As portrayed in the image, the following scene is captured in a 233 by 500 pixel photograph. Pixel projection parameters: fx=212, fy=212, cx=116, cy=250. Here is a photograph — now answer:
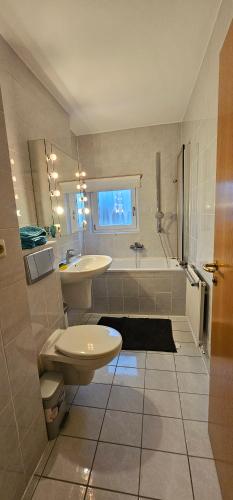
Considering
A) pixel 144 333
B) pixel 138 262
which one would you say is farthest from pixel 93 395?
pixel 138 262

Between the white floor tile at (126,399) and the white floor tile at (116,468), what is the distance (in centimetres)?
25

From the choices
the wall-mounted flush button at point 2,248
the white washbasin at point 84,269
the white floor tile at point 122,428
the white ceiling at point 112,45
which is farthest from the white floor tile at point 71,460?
the white ceiling at point 112,45

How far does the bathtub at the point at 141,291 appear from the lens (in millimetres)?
2529

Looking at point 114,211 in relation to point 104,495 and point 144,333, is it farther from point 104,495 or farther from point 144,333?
point 104,495

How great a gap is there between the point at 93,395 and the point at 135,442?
0.44 meters

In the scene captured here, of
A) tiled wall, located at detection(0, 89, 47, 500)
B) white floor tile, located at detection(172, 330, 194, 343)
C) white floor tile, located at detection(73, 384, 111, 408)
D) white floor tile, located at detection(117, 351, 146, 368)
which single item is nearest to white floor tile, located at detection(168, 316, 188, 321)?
white floor tile, located at detection(172, 330, 194, 343)

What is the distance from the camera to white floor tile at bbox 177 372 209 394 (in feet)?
5.02

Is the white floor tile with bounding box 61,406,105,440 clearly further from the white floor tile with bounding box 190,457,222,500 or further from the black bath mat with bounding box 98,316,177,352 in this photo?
the black bath mat with bounding box 98,316,177,352

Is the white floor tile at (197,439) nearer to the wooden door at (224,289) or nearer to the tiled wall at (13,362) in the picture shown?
the wooden door at (224,289)

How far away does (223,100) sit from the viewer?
34.1 inches

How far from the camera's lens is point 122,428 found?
1287 mm

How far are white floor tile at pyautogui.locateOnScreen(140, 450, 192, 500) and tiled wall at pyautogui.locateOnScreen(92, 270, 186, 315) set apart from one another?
5.10 feet

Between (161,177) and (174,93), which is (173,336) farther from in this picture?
(174,93)

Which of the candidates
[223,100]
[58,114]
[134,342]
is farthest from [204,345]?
[58,114]
